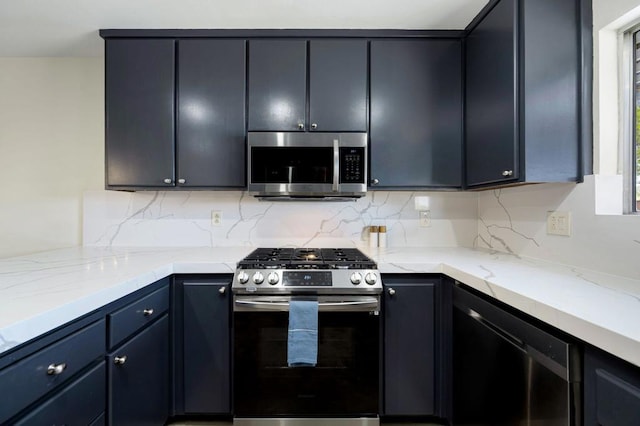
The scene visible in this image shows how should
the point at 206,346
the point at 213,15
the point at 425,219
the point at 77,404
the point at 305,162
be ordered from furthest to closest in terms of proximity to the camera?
1. the point at 425,219
2. the point at 305,162
3. the point at 213,15
4. the point at 206,346
5. the point at 77,404

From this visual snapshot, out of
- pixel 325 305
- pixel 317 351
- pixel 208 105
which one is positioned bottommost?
pixel 317 351

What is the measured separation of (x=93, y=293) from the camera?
1.07 meters

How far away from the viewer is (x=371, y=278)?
64.1 inches

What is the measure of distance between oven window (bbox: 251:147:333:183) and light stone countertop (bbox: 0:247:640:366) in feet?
1.72

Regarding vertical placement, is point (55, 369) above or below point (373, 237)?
below

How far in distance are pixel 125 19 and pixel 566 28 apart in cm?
234

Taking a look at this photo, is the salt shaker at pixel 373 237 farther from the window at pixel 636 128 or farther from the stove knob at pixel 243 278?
the window at pixel 636 128

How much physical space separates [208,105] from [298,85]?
1.90 ft

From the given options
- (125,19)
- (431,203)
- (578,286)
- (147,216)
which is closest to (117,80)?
(125,19)

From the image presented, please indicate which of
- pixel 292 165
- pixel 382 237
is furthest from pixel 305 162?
pixel 382 237

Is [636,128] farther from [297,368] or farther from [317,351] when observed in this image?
[297,368]

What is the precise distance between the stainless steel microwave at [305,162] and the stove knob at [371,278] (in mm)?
528

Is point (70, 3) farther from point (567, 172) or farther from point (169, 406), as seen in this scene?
point (567, 172)

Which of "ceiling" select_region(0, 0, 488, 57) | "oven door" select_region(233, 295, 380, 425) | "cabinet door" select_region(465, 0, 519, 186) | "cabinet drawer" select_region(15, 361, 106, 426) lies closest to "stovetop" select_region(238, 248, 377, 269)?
"oven door" select_region(233, 295, 380, 425)
